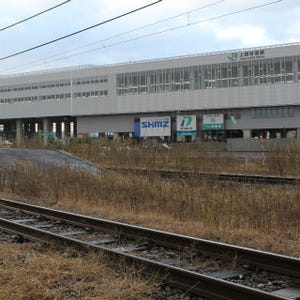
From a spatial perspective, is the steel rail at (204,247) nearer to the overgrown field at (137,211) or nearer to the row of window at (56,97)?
the overgrown field at (137,211)

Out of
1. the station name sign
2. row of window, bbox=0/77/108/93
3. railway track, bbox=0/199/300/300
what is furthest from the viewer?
row of window, bbox=0/77/108/93

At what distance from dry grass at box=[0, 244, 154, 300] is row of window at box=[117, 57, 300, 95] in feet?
301

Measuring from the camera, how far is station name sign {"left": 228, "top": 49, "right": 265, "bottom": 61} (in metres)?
96.4

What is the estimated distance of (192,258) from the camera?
8.63 metres

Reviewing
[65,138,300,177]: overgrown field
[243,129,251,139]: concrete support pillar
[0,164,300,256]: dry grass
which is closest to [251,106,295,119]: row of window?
[243,129,251,139]: concrete support pillar

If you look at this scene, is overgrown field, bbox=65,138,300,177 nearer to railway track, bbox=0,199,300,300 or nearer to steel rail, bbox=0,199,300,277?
steel rail, bbox=0,199,300,277

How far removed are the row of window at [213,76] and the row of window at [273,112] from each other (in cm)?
525

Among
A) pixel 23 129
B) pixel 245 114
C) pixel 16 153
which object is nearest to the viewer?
pixel 16 153

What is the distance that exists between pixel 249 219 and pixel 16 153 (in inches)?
1075

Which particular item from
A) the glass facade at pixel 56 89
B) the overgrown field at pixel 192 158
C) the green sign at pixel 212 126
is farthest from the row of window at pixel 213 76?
the overgrown field at pixel 192 158

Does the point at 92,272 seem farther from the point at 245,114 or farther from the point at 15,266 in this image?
the point at 245,114

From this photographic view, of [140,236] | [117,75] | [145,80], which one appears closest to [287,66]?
[145,80]

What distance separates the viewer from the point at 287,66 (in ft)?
313

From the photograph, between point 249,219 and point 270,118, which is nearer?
point 249,219
